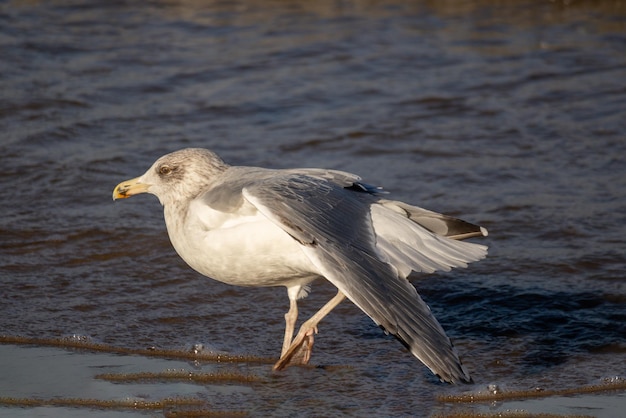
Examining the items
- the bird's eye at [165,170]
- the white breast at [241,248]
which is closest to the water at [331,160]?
the white breast at [241,248]

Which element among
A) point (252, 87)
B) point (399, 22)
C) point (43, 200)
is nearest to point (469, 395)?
point (43, 200)

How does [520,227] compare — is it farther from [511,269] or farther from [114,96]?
[114,96]

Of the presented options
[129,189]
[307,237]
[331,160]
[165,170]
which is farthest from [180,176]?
[331,160]

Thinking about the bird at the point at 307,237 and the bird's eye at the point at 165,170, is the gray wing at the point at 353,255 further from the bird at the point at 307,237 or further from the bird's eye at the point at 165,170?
the bird's eye at the point at 165,170

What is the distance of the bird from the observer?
4492 millimetres

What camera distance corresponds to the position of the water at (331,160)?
5617 millimetres

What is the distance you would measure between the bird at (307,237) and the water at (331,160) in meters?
0.60

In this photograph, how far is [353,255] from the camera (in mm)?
4703

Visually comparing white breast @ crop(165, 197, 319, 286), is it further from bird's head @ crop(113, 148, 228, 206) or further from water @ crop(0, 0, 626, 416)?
water @ crop(0, 0, 626, 416)

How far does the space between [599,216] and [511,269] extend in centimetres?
106

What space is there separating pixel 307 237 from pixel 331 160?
14.2 ft

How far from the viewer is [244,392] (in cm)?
520

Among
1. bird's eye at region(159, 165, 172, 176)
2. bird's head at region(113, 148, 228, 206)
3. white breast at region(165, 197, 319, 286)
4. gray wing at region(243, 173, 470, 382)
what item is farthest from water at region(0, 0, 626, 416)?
bird's eye at region(159, 165, 172, 176)

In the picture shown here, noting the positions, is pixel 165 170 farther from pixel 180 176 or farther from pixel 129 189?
pixel 129 189
